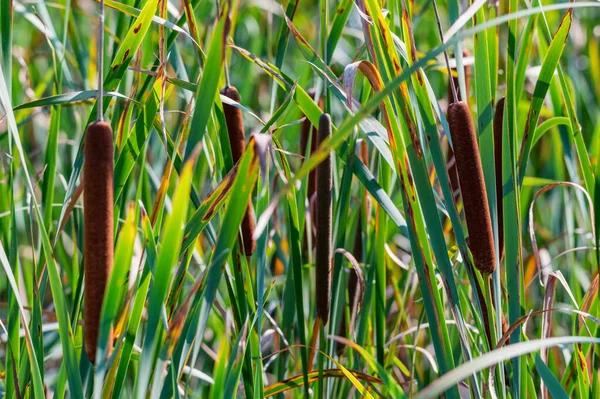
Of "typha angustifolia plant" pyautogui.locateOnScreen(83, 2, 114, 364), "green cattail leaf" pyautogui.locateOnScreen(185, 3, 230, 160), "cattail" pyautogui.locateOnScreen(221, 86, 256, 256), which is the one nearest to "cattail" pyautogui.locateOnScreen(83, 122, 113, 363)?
"typha angustifolia plant" pyautogui.locateOnScreen(83, 2, 114, 364)

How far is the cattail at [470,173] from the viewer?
85 cm

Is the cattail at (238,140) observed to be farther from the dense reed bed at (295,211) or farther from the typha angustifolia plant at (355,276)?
the typha angustifolia plant at (355,276)

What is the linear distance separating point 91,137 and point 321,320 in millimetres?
468

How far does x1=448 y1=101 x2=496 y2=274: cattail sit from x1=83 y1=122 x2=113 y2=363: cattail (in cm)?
38

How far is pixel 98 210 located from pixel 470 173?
41 cm

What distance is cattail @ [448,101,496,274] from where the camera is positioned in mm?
851

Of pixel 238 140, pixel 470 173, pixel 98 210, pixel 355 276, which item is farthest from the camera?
pixel 355 276

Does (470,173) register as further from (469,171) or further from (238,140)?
(238,140)

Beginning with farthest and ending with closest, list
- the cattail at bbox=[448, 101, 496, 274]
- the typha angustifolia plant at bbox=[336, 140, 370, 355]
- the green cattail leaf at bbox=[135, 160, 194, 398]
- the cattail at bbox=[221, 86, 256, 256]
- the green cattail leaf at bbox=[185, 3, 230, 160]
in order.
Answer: the typha angustifolia plant at bbox=[336, 140, 370, 355], the cattail at bbox=[221, 86, 256, 256], the cattail at bbox=[448, 101, 496, 274], the green cattail leaf at bbox=[185, 3, 230, 160], the green cattail leaf at bbox=[135, 160, 194, 398]

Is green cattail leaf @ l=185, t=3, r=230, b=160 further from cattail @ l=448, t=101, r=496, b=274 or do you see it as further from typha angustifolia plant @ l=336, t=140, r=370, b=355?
typha angustifolia plant @ l=336, t=140, r=370, b=355

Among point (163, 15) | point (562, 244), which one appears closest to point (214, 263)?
point (163, 15)

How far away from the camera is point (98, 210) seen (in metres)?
0.68

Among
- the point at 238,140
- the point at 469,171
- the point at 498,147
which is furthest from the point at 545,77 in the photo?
the point at 238,140

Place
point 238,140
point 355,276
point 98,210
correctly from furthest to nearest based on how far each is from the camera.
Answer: point 355,276 < point 238,140 < point 98,210
